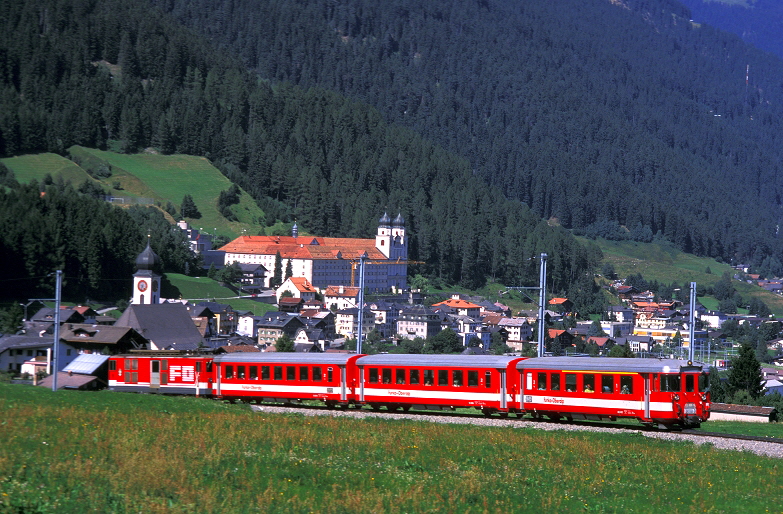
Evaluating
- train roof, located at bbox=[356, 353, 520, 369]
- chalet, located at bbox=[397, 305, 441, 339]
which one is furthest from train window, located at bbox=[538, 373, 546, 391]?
chalet, located at bbox=[397, 305, 441, 339]

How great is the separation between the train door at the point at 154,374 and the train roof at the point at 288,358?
401cm

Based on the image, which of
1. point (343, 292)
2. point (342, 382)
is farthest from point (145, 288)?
point (342, 382)

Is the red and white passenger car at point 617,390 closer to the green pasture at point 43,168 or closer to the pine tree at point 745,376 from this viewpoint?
the pine tree at point 745,376

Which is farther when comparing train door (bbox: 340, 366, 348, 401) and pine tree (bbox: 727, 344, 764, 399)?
pine tree (bbox: 727, 344, 764, 399)

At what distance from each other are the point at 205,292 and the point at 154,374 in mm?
105279

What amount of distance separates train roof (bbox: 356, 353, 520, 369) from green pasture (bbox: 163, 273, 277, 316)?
10275cm

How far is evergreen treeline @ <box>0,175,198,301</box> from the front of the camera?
120312mm

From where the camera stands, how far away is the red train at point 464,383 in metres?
35.4

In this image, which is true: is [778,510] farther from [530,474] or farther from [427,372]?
[427,372]

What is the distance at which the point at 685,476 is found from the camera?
24391 mm

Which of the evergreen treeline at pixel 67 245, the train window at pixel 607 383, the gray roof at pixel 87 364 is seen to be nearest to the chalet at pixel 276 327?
Result: the evergreen treeline at pixel 67 245

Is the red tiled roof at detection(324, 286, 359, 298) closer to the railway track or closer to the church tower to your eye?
the church tower

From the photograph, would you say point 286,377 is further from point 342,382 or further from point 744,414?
point 744,414

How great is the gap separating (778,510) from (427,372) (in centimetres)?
1930
